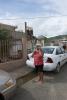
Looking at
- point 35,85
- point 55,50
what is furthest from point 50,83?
point 55,50

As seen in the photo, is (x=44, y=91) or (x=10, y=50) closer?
(x=44, y=91)

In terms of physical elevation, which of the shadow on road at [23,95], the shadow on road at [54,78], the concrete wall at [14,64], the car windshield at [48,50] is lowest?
the shadow on road at [23,95]

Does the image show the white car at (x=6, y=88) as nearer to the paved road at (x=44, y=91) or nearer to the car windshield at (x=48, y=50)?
the paved road at (x=44, y=91)

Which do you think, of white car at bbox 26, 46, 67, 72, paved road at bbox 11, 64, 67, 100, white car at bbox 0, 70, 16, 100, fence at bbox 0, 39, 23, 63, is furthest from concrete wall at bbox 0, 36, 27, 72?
white car at bbox 0, 70, 16, 100

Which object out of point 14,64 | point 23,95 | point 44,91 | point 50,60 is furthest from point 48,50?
point 23,95

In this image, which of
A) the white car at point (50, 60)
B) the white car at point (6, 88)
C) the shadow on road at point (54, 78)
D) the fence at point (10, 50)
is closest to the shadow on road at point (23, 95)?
the white car at point (6, 88)

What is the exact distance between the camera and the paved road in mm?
6648

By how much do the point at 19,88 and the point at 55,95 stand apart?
1.58 metres

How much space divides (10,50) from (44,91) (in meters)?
5.02

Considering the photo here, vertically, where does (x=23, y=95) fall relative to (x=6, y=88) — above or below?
below

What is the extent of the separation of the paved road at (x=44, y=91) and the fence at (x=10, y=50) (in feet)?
10.6

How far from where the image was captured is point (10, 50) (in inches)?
468

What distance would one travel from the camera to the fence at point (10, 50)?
449 inches

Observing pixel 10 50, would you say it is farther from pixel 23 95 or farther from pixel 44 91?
pixel 23 95
